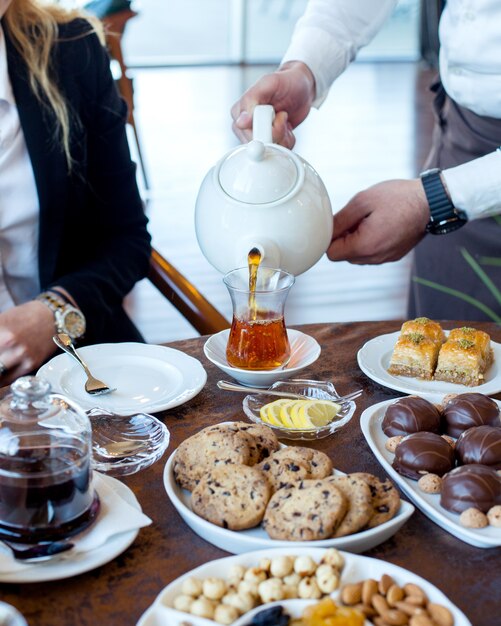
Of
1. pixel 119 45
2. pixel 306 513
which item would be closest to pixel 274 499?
pixel 306 513

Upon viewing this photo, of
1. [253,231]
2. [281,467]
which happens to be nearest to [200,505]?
[281,467]

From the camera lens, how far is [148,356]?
1.47 metres

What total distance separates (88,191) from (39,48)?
0.33 metres

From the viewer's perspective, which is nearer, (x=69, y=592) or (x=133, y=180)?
(x=69, y=592)

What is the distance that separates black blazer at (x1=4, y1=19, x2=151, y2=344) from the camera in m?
1.87

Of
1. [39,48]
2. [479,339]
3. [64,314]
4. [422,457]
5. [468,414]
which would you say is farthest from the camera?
[39,48]

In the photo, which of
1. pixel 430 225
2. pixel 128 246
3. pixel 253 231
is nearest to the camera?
pixel 253 231

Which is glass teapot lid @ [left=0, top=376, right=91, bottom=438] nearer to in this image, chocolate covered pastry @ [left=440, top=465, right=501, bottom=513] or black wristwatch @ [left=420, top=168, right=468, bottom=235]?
chocolate covered pastry @ [left=440, top=465, right=501, bottom=513]

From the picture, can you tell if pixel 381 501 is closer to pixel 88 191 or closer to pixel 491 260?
pixel 491 260

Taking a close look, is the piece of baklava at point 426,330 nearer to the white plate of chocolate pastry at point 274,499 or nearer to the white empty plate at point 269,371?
the white empty plate at point 269,371

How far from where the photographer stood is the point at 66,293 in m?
1.84

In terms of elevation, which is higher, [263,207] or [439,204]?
[263,207]

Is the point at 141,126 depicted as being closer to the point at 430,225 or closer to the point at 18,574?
the point at 430,225

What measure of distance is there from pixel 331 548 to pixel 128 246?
124 cm
